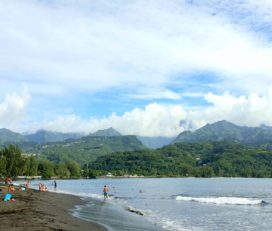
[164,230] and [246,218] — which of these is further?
[246,218]

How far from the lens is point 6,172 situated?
158 metres

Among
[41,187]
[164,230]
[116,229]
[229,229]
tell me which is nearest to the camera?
[116,229]

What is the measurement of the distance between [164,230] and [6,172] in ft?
436

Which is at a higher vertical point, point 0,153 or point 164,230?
point 0,153

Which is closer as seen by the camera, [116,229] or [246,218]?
[116,229]

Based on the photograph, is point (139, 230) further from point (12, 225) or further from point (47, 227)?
point (12, 225)

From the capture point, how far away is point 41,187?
92.7 meters

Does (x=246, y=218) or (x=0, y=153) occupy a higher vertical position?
(x=0, y=153)

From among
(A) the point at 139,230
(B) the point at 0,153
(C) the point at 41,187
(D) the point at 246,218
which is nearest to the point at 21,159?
(B) the point at 0,153

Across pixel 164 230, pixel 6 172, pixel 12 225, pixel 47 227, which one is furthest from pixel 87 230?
pixel 6 172

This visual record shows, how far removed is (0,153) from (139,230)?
141661mm

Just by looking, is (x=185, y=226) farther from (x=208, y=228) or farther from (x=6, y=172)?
(x=6, y=172)

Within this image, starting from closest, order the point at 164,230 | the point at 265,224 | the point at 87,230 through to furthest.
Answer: the point at 87,230, the point at 164,230, the point at 265,224

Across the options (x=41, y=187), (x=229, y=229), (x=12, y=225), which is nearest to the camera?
(x=12, y=225)
